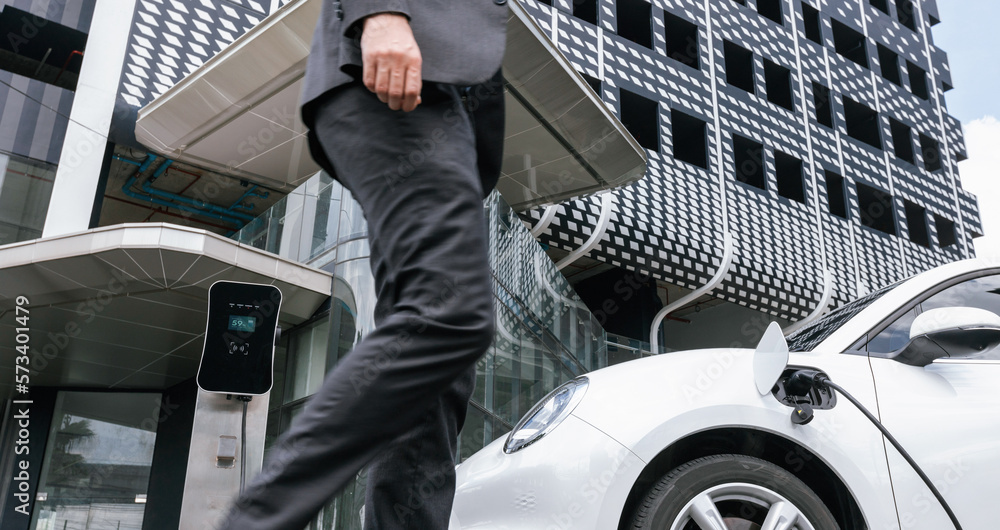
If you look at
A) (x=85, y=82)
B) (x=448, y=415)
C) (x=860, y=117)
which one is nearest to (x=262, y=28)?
(x=85, y=82)

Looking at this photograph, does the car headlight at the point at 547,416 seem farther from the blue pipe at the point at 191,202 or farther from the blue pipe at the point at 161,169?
the blue pipe at the point at 161,169

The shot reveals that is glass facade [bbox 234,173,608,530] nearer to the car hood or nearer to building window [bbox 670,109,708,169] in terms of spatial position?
the car hood

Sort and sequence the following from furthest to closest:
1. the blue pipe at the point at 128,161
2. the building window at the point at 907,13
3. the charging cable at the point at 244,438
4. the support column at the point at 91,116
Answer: the building window at the point at 907,13
the blue pipe at the point at 128,161
the support column at the point at 91,116
the charging cable at the point at 244,438

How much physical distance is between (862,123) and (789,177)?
17.4ft

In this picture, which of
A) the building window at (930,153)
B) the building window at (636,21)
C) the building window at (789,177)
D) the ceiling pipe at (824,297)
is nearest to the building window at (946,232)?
the building window at (930,153)

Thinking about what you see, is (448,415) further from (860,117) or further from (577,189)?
(860,117)

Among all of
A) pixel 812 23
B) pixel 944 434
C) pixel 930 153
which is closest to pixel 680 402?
pixel 944 434

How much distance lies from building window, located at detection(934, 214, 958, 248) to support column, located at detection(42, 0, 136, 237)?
84.8 feet

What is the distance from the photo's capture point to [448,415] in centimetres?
126

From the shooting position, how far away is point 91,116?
12188 mm

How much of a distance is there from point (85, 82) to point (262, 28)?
4897 mm

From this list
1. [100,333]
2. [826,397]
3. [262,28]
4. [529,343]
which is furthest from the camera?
[100,333]

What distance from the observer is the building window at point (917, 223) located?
25281 millimetres

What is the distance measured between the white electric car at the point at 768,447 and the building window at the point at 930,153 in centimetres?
2816
